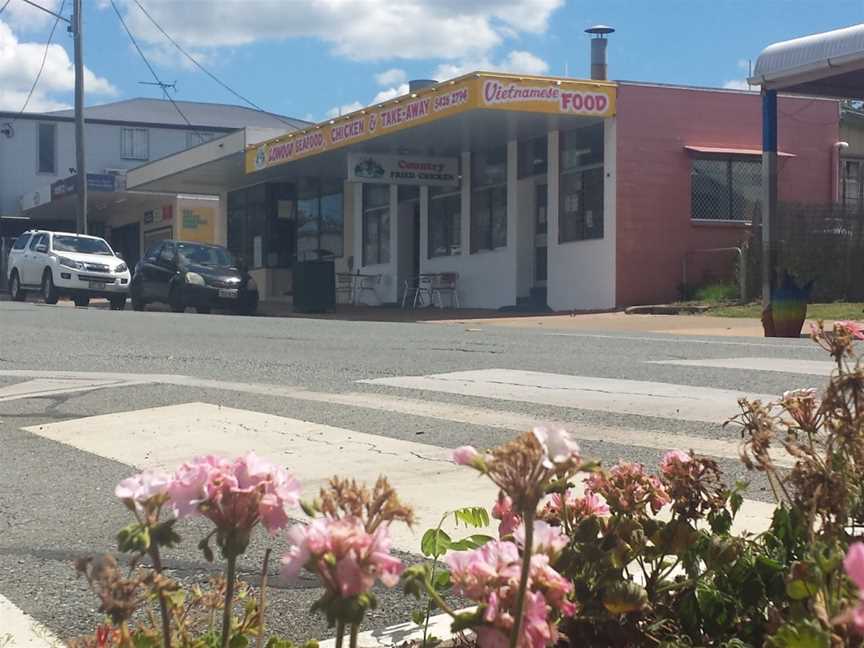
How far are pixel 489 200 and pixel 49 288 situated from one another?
1022 cm

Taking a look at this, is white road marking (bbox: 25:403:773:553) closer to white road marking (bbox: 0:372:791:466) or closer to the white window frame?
white road marking (bbox: 0:372:791:466)

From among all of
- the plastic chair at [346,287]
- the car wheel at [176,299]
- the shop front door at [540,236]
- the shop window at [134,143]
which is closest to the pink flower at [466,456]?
the car wheel at [176,299]

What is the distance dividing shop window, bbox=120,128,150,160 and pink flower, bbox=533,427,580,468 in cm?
5784

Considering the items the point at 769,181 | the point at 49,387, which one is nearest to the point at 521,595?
the point at 49,387

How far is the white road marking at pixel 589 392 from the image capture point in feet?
23.6

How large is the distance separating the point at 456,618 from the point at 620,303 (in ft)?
69.9

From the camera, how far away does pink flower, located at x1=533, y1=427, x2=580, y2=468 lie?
1.43m

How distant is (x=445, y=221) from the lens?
28.7 metres

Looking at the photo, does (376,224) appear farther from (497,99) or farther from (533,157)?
(497,99)

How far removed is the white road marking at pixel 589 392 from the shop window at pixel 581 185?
47.1 ft

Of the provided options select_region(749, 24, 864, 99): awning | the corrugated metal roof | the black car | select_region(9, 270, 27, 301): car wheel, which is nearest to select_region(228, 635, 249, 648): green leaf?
select_region(749, 24, 864, 99): awning

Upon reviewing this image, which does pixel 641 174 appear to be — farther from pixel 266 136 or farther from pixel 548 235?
pixel 266 136

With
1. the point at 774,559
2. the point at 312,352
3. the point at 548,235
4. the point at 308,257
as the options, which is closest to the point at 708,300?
the point at 548,235

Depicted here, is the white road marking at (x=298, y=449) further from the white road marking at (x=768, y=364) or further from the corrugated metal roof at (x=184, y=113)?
the corrugated metal roof at (x=184, y=113)
